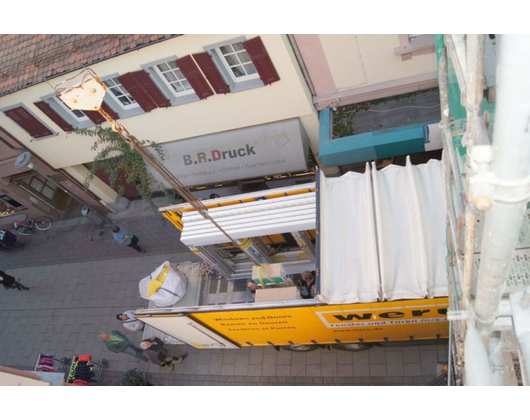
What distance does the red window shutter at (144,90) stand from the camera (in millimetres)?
10453

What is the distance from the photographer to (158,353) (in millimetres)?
10875

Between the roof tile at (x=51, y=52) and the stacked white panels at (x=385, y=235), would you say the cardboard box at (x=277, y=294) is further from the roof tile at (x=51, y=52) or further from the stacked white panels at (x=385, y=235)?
Result: the roof tile at (x=51, y=52)

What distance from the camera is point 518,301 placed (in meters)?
3.27

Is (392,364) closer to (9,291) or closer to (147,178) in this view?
(147,178)

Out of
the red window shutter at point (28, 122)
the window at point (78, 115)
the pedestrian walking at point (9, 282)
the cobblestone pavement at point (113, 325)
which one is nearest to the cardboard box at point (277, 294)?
the cobblestone pavement at point (113, 325)

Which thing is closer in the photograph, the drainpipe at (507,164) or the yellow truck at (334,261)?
the drainpipe at (507,164)

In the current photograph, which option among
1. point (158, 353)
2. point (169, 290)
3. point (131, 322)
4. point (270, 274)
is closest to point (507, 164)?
point (270, 274)

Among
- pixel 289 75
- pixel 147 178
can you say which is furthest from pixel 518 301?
pixel 147 178

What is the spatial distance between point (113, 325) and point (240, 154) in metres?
6.64

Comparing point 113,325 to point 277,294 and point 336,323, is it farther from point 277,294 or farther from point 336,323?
point 336,323

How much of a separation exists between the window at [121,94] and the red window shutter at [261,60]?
3709 mm

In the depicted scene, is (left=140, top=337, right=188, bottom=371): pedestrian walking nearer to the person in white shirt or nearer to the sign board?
the person in white shirt

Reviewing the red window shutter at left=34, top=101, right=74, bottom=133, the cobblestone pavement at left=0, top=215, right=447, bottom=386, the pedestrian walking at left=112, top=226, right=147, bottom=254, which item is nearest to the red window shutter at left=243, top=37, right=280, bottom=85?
the red window shutter at left=34, top=101, right=74, bottom=133

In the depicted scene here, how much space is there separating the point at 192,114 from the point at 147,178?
328cm
